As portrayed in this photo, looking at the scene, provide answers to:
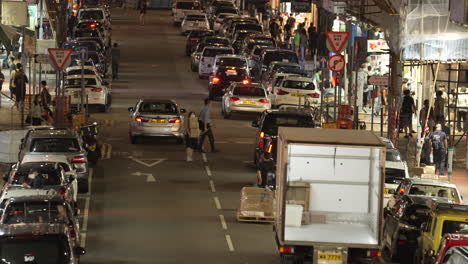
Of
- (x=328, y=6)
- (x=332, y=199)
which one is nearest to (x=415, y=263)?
(x=332, y=199)

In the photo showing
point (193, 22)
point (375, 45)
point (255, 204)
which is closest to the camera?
point (255, 204)

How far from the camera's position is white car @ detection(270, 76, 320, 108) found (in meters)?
43.7

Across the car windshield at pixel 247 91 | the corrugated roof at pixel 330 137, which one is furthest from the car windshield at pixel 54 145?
the car windshield at pixel 247 91

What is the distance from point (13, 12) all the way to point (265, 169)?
15862 millimetres

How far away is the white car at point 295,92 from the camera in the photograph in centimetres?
4369

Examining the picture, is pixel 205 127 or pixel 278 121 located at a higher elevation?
pixel 278 121

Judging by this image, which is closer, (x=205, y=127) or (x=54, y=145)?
(x=54, y=145)

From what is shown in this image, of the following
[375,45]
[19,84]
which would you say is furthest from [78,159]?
[375,45]

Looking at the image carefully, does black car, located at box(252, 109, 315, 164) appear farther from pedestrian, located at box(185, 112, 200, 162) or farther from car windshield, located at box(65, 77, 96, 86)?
car windshield, located at box(65, 77, 96, 86)

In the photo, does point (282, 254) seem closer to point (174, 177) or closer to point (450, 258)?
point (450, 258)

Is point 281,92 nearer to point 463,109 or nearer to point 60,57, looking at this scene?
point 463,109

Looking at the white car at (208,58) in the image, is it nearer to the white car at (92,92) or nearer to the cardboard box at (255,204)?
the white car at (92,92)

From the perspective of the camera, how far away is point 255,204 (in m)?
25.5

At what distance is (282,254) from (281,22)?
52514 mm
